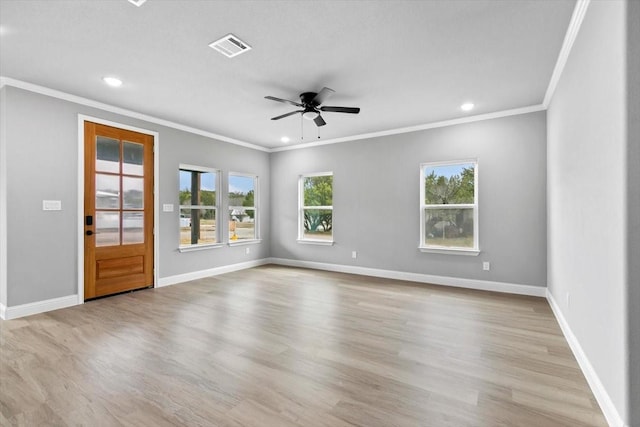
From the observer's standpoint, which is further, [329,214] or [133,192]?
[329,214]

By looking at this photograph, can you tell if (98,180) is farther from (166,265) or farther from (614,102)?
(614,102)

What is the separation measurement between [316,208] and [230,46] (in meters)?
4.13

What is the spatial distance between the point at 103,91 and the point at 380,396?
4462mm

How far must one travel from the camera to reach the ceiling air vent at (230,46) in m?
2.68

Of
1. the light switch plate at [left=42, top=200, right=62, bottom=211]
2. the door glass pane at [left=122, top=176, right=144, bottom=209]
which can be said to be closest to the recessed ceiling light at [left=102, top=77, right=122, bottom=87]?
the door glass pane at [left=122, top=176, right=144, bottom=209]

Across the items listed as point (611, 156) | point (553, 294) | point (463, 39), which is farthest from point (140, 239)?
point (553, 294)

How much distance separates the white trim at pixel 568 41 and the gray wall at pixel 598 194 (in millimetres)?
72

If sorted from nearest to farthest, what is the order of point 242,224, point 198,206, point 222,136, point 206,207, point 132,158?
point 132,158 → point 198,206 → point 206,207 → point 222,136 → point 242,224

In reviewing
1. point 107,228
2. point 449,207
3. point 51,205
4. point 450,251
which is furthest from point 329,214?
point 51,205

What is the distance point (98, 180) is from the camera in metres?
4.30

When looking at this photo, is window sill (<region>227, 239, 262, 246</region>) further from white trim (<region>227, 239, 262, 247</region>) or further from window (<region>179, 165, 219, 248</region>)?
window (<region>179, 165, 219, 248</region>)

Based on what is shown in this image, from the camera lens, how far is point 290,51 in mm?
2889

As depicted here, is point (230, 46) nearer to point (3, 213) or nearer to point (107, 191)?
point (107, 191)

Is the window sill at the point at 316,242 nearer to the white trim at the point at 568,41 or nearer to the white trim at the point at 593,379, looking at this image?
the white trim at the point at 593,379
